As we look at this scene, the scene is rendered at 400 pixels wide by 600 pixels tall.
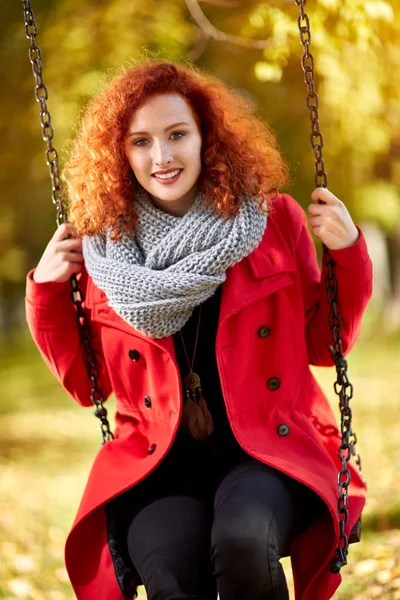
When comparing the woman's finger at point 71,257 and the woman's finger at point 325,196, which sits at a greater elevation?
the woman's finger at point 325,196

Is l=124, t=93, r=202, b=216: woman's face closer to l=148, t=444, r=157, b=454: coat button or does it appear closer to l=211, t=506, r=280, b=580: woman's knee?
l=148, t=444, r=157, b=454: coat button

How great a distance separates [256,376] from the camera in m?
2.74

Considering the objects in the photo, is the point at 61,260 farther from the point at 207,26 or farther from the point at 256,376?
the point at 207,26

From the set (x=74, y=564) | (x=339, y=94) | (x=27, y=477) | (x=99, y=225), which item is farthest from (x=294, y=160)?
(x=74, y=564)

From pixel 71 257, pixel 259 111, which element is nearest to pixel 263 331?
pixel 71 257

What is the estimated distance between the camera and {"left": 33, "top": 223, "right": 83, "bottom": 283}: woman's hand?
2.89 meters

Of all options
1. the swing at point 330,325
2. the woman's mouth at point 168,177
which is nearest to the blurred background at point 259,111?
the swing at point 330,325

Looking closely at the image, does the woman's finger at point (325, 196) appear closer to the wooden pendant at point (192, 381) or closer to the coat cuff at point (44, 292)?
the wooden pendant at point (192, 381)

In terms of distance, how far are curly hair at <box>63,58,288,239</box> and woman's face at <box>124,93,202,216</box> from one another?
4cm

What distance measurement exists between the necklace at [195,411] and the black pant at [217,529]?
127 mm

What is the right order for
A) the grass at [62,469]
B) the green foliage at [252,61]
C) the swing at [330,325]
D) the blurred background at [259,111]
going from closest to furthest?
1. the swing at [330,325]
2. the grass at [62,469]
3. the blurred background at [259,111]
4. the green foliage at [252,61]

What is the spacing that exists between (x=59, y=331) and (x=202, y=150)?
76cm

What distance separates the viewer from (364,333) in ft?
36.0

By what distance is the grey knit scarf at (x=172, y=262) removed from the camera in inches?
104
